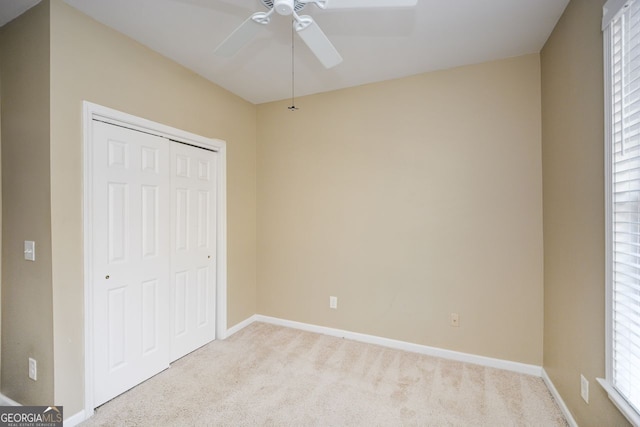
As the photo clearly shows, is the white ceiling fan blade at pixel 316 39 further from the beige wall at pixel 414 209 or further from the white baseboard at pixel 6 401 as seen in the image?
the white baseboard at pixel 6 401

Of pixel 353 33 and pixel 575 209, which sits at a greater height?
pixel 353 33

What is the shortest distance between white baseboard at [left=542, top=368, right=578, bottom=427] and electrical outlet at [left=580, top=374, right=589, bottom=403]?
0.76ft

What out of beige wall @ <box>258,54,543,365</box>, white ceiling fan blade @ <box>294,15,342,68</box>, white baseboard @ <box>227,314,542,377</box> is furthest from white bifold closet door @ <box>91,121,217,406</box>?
white ceiling fan blade @ <box>294,15,342,68</box>

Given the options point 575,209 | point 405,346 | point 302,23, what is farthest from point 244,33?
point 405,346

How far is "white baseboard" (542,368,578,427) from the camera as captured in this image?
5.64ft

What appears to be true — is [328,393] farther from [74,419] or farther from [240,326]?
[74,419]

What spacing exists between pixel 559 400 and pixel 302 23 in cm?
282

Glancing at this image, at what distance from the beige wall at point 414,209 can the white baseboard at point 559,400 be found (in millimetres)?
145

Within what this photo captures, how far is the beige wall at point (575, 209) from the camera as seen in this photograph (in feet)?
4.74

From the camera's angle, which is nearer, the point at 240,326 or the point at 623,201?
the point at 623,201

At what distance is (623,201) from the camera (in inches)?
50.4

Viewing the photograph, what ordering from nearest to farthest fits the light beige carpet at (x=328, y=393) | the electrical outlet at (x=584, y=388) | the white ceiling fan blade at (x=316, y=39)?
1. the white ceiling fan blade at (x=316, y=39)
2. the electrical outlet at (x=584, y=388)
3. the light beige carpet at (x=328, y=393)

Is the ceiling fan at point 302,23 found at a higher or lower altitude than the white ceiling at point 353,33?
lower

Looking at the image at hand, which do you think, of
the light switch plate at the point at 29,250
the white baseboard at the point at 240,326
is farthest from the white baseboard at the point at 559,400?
the light switch plate at the point at 29,250
